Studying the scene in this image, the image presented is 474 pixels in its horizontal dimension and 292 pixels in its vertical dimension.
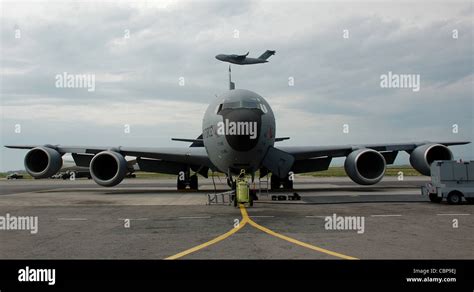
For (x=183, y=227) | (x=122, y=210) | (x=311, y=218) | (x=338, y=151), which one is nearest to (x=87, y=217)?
(x=122, y=210)

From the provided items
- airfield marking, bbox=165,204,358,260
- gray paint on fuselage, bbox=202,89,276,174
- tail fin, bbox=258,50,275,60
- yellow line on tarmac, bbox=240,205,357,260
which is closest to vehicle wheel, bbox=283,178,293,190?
gray paint on fuselage, bbox=202,89,276,174

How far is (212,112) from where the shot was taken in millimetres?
18484

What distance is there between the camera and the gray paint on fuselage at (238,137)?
1719 centimetres

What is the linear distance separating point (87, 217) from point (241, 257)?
7.36 metres

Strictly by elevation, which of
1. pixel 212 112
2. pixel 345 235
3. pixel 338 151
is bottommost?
pixel 345 235

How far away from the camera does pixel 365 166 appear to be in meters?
21.3

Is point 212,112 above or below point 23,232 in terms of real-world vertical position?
above

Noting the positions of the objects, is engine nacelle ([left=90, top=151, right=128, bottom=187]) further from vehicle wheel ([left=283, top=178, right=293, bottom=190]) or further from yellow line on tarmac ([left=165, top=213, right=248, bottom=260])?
yellow line on tarmac ([left=165, top=213, right=248, bottom=260])

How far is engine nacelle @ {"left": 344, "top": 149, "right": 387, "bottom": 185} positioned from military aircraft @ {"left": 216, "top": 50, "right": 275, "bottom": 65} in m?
45.4

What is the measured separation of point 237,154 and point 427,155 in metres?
11.3

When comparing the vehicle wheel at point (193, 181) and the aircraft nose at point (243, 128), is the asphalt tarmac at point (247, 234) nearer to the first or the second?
the aircraft nose at point (243, 128)

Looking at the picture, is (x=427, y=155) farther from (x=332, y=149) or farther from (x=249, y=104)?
(x=249, y=104)
